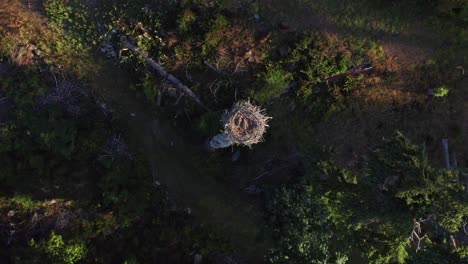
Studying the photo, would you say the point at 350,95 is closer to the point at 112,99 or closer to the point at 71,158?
the point at 112,99

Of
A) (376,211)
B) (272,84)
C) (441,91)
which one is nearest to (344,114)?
(272,84)

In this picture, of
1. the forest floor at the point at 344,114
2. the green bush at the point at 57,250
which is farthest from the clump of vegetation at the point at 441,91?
the green bush at the point at 57,250

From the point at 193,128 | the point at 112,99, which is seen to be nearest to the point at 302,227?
the point at 193,128

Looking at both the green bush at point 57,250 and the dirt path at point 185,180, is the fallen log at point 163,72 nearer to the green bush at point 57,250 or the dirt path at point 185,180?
the dirt path at point 185,180

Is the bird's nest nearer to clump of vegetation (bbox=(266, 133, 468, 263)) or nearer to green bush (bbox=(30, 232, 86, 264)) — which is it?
clump of vegetation (bbox=(266, 133, 468, 263))

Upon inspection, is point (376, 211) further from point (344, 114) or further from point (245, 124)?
point (344, 114)

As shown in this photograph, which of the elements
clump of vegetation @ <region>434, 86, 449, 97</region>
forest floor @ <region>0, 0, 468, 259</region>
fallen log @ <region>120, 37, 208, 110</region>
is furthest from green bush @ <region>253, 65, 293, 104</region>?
clump of vegetation @ <region>434, 86, 449, 97</region>
